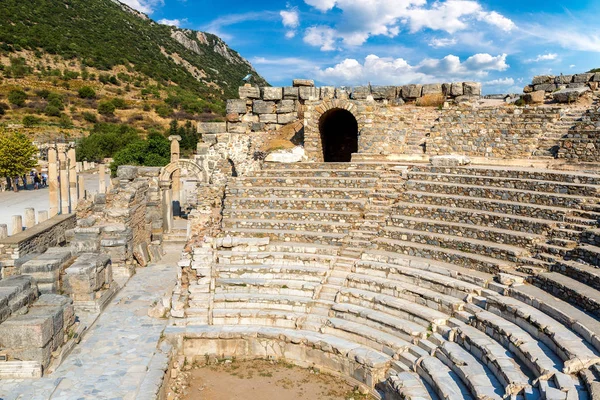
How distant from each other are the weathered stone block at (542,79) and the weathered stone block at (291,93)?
8.29 metres

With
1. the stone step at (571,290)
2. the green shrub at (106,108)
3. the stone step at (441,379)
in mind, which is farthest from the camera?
the green shrub at (106,108)

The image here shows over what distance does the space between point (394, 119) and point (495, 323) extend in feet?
31.3

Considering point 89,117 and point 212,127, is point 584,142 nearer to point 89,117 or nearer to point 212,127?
point 212,127

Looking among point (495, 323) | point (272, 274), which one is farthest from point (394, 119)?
point (495, 323)

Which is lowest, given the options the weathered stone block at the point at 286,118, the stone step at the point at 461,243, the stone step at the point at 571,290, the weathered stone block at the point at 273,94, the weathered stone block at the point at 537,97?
the stone step at the point at 571,290

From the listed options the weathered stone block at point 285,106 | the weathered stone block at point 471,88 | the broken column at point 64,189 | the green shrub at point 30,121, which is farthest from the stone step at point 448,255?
the green shrub at point 30,121

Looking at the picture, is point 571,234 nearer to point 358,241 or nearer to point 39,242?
point 358,241

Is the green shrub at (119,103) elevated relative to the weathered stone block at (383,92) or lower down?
elevated

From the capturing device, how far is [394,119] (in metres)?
15.9

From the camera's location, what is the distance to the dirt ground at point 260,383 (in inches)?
311

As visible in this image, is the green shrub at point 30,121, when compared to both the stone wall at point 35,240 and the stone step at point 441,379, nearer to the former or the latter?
the stone wall at point 35,240

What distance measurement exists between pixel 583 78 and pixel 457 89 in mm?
3932

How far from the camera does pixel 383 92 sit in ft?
56.9

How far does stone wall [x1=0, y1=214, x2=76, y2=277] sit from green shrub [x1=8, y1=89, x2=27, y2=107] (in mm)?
Answer: 39272
